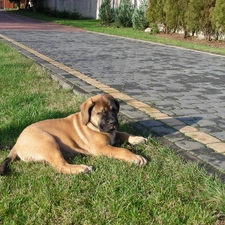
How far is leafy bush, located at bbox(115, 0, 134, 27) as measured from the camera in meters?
25.3

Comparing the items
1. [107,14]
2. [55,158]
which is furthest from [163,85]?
[107,14]

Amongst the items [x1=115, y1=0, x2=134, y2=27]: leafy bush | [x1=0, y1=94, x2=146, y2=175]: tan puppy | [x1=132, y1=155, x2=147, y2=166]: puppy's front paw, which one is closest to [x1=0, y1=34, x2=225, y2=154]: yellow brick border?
[x1=0, y1=94, x2=146, y2=175]: tan puppy

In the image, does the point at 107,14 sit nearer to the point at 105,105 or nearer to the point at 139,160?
the point at 105,105

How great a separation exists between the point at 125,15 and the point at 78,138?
878 inches

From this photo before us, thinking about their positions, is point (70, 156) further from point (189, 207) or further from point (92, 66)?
point (92, 66)

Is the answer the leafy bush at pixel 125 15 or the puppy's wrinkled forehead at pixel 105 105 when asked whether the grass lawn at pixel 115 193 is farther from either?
the leafy bush at pixel 125 15

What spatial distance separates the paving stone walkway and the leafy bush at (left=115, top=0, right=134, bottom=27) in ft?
41.0

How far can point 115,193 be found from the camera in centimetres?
309

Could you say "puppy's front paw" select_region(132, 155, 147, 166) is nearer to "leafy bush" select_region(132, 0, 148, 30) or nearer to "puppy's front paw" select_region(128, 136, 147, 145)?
"puppy's front paw" select_region(128, 136, 147, 145)

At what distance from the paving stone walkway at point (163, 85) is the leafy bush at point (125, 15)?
12511 millimetres

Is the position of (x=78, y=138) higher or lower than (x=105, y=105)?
lower

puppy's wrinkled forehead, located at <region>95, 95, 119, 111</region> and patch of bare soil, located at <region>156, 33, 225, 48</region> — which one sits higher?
puppy's wrinkled forehead, located at <region>95, 95, 119, 111</region>

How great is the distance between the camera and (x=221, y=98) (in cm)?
659

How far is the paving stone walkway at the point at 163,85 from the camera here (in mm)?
4629
